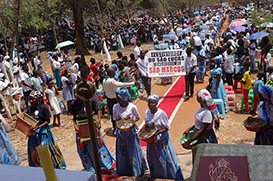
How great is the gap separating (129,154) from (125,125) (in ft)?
1.97

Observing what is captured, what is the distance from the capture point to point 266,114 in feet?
16.4

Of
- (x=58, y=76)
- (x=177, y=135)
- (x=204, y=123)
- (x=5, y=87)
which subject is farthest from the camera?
(x=58, y=76)

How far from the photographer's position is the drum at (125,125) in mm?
5108

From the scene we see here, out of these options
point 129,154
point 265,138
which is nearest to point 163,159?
point 129,154

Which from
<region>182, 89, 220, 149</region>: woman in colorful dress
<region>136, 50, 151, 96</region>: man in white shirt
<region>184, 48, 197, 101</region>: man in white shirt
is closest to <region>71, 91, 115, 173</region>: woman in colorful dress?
<region>182, 89, 220, 149</region>: woman in colorful dress

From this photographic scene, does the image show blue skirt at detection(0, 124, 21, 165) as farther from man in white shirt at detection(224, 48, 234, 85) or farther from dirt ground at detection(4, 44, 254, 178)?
man in white shirt at detection(224, 48, 234, 85)

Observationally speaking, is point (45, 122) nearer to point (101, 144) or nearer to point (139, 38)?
point (101, 144)

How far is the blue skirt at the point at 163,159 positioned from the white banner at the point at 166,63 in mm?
5680

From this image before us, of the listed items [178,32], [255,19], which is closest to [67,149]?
[255,19]

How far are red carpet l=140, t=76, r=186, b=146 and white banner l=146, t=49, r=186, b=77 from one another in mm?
962

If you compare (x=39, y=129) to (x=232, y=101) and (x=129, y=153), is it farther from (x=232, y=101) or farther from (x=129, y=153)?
(x=232, y=101)

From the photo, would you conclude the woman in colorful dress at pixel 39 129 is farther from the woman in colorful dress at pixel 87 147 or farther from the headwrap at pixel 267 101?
the headwrap at pixel 267 101

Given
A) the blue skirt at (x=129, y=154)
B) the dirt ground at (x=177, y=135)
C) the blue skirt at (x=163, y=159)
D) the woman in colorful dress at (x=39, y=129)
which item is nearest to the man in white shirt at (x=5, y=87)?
the dirt ground at (x=177, y=135)

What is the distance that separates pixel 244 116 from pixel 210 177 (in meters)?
7.28
